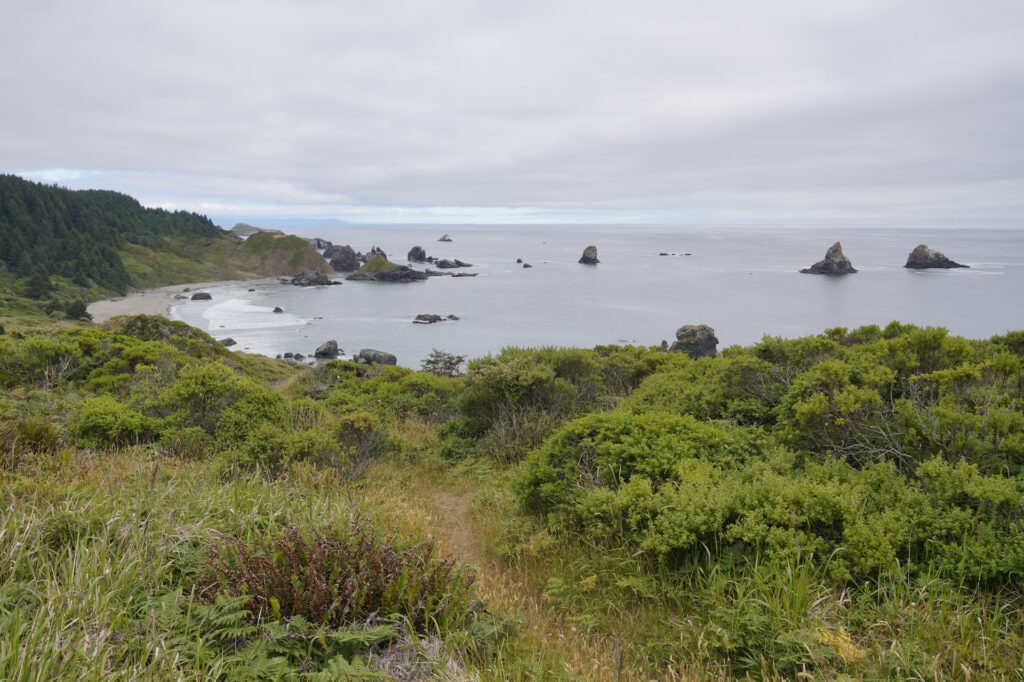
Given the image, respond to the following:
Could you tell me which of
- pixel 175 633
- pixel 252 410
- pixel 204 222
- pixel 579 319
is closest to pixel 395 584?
pixel 175 633

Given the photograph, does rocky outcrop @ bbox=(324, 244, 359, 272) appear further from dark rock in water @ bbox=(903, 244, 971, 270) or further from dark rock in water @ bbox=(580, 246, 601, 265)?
dark rock in water @ bbox=(903, 244, 971, 270)

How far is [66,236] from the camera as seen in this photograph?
378 ft

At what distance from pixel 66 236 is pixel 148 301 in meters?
40.3

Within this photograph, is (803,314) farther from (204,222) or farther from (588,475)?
(204,222)

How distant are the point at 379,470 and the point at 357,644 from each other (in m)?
5.57

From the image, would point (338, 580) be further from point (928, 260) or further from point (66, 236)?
point (928, 260)

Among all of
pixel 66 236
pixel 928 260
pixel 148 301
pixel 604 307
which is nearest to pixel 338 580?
pixel 604 307

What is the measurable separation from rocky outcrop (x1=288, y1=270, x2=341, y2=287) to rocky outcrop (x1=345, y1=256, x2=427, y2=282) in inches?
284

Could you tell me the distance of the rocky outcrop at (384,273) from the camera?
124 m

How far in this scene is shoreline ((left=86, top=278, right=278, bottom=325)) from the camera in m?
81.5

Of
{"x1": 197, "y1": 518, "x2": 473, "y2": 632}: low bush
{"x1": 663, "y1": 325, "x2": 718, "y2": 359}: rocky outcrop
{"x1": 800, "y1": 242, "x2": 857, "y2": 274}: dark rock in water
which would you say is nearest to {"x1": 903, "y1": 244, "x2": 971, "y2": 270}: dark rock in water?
{"x1": 800, "y1": 242, "x2": 857, "y2": 274}: dark rock in water

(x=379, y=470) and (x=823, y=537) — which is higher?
(x=823, y=537)

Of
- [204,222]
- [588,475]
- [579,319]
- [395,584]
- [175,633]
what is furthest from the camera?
[204,222]

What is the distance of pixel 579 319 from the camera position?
70.4 m
